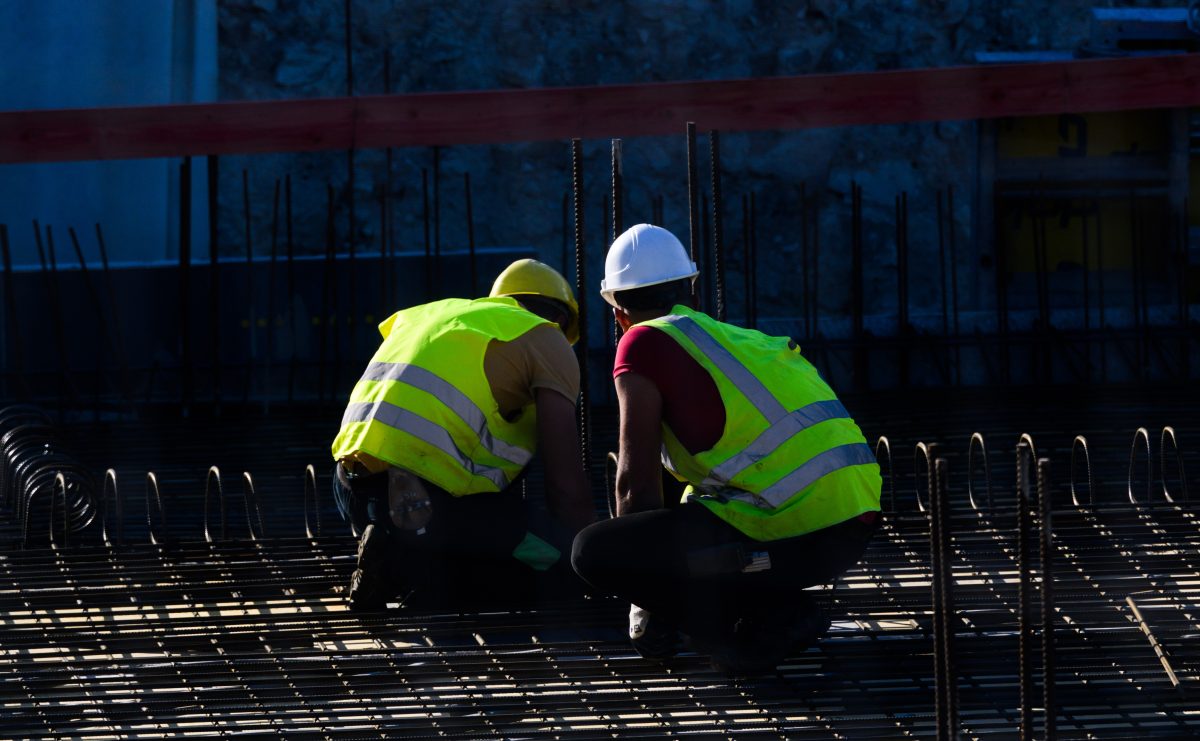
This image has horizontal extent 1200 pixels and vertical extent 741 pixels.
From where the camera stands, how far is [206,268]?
1077cm

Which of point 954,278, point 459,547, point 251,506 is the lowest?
point 251,506

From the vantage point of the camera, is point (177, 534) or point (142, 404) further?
point (142, 404)

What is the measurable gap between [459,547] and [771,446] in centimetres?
122

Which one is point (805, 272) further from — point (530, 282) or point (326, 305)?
point (530, 282)

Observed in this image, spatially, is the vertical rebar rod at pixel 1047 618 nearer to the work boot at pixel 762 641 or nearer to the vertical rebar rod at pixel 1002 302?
the work boot at pixel 762 641

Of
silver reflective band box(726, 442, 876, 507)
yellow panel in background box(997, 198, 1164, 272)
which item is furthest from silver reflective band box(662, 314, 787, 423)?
yellow panel in background box(997, 198, 1164, 272)

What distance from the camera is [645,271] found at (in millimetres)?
4539

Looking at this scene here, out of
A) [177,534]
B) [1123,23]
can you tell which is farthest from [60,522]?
[1123,23]

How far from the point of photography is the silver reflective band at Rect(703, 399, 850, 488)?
4.19 m

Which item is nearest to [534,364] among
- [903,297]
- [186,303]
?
[186,303]

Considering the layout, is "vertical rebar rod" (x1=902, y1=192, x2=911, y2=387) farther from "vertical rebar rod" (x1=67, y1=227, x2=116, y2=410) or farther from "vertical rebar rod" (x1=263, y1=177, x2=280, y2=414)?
"vertical rebar rod" (x1=67, y1=227, x2=116, y2=410)

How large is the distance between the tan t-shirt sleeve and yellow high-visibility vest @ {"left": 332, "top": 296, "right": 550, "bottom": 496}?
0.11ft

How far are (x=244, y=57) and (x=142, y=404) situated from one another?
334cm

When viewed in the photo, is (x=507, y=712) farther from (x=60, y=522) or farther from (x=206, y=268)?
(x=206, y=268)
